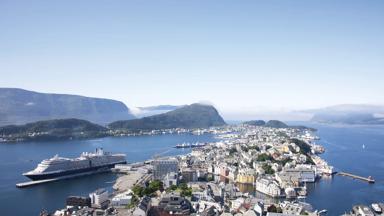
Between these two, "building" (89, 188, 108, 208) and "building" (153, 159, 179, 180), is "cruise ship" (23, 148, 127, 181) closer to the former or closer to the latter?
"building" (153, 159, 179, 180)

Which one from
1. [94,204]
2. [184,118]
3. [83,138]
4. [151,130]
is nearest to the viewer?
[94,204]

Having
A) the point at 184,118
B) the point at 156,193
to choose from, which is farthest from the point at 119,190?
the point at 184,118

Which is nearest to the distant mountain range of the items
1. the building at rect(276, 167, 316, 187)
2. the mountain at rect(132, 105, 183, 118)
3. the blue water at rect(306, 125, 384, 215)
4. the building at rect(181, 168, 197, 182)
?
the building at rect(181, 168, 197, 182)

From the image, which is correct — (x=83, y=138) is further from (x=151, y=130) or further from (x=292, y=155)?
(x=292, y=155)

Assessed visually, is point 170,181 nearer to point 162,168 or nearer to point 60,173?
point 162,168

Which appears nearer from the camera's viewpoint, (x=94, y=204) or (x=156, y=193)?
(x=94, y=204)

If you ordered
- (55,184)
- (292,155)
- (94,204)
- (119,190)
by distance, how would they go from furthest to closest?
(292,155)
(55,184)
(119,190)
(94,204)

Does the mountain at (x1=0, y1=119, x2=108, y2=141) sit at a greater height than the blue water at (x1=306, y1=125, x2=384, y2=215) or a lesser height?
greater
